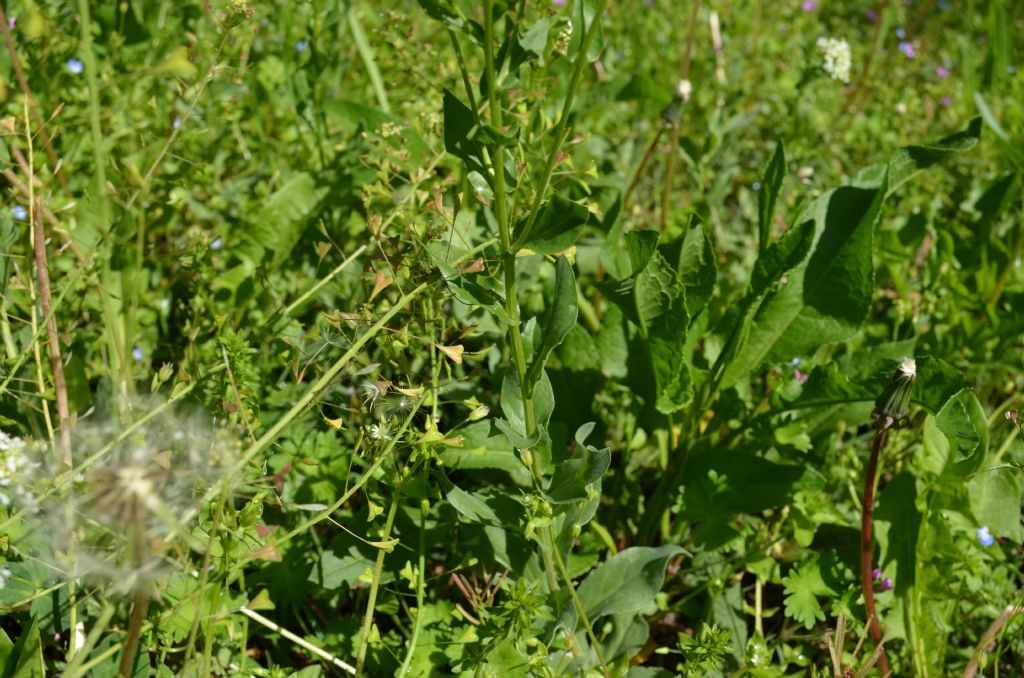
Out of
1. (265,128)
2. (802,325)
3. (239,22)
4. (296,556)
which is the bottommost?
(296,556)

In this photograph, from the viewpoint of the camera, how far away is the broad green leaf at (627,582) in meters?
1.45

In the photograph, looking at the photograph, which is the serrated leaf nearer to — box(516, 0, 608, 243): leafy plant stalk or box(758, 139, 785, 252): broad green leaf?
box(758, 139, 785, 252): broad green leaf

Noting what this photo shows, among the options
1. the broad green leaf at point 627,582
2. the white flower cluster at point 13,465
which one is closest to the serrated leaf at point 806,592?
the broad green leaf at point 627,582

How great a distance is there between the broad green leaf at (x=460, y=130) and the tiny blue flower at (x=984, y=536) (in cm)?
117

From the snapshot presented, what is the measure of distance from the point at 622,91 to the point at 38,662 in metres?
1.84

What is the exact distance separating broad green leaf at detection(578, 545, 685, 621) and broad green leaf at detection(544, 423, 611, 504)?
0.74 feet

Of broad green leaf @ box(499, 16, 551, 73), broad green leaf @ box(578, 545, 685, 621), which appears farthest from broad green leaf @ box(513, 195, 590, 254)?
broad green leaf @ box(578, 545, 685, 621)

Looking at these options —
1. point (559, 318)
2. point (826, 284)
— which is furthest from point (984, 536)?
point (559, 318)

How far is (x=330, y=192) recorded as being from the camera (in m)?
2.08

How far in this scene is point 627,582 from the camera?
4.90ft

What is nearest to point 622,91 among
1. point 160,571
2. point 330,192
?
point 330,192

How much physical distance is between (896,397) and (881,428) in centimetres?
6

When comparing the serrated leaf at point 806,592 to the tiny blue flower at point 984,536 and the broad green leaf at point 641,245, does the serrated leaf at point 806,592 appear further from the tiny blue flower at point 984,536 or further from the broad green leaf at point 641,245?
the broad green leaf at point 641,245

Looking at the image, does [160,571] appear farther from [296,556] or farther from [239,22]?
[239,22]
